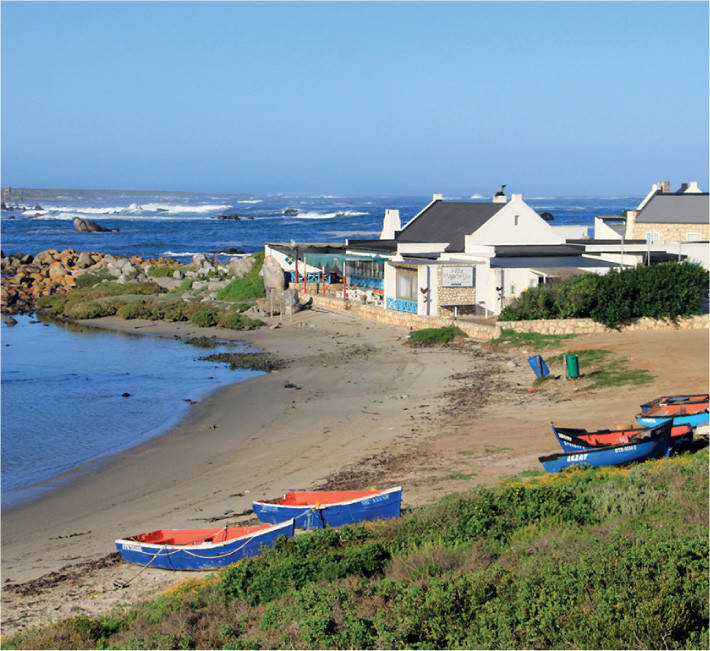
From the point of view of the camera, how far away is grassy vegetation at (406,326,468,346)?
29438 millimetres

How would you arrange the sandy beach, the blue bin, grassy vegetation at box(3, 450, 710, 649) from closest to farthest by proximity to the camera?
grassy vegetation at box(3, 450, 710, 649), the sandy beach, the blue bin

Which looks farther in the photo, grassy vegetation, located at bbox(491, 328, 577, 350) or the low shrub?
the low shrub

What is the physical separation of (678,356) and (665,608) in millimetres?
17868

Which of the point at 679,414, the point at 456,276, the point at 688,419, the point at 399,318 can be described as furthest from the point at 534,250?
the point at 688,419

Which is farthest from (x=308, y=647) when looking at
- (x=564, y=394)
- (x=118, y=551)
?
(x=564, y=394)

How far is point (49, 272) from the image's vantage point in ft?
179

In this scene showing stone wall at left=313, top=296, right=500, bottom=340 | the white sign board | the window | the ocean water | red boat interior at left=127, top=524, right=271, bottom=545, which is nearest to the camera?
red boat interior at left=127, top=524, right=271, bottom=545

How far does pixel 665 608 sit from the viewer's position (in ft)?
24.9

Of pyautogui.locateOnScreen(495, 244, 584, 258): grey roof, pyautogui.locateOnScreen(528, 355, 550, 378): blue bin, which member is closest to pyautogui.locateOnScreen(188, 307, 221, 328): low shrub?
pyautogui.locateOnScreen(495, 244, 584, 258): grey roof

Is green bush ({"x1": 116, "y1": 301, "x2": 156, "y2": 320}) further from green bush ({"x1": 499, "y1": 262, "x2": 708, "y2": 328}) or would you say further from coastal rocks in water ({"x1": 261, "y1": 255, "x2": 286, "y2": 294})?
green bush ({"x1": 499, "y1": 262, "x2": 708, "y2": 328})

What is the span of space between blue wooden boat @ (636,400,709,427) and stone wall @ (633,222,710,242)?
1009 inches

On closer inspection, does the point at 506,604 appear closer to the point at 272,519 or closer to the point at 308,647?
the point at 308,647

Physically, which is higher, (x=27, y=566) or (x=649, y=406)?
(x=649, y=406)

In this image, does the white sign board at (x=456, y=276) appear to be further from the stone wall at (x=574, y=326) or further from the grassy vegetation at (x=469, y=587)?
the grassy vegetation at (x=469, y=587)
